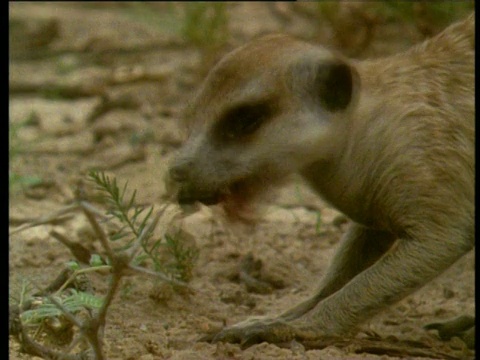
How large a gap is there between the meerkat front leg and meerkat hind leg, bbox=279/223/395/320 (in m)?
0.55

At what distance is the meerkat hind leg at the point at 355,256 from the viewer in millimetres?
4541

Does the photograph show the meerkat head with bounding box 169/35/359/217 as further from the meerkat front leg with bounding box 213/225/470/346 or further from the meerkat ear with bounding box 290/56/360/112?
the meerkat front leg with bounding box 213/225/470/346

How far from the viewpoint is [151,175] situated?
6.36m

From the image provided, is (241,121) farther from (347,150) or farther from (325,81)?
(347,150)

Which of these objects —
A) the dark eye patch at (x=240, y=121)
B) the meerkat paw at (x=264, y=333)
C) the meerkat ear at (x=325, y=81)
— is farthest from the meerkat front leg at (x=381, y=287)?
the dark eye patch at (x=240, y=121)

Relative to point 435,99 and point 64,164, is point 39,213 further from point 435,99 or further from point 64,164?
point 435,99

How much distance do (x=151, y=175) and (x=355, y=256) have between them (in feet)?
6.82

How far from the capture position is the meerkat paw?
3.83 metres

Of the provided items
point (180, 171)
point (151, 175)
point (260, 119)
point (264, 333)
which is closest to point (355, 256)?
point (264, 333)

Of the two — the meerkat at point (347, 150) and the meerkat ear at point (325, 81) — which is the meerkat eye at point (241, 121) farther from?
the meerkat ear at point (325, 81)

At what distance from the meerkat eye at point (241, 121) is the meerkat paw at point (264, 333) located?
684 millimetres

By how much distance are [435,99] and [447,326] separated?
87cm

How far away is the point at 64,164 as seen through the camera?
6.78 meters

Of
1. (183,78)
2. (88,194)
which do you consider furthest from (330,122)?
(183,78)
